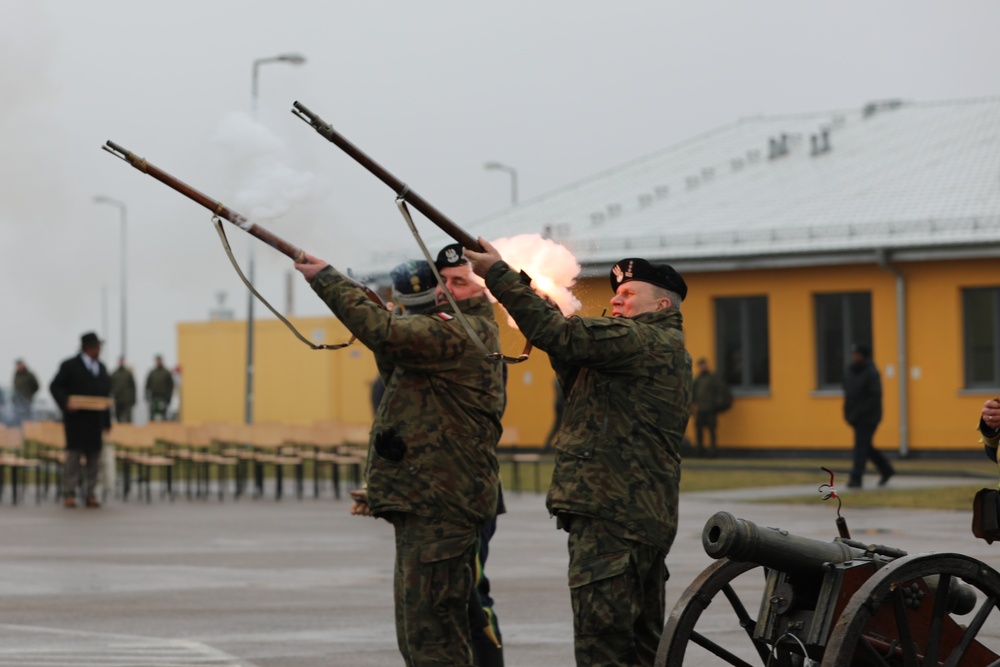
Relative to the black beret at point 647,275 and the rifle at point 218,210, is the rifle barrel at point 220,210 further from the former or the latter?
the black beret at point 647,275

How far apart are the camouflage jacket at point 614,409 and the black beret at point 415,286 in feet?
2.86

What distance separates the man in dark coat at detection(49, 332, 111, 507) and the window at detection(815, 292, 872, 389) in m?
16.0

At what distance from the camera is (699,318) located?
35.5m

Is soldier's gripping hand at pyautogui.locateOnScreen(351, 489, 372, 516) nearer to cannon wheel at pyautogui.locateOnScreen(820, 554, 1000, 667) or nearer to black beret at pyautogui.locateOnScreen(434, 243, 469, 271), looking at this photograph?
black beret at pyautogui.locateOnScreen(434, 243, 469, 271)

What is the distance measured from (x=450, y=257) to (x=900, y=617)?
7.83 feet

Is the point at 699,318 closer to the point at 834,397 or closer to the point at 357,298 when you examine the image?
the point at 834,397

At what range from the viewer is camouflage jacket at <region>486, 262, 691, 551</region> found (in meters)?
6.39

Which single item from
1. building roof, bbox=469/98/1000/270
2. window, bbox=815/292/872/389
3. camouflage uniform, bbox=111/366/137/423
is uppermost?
building roof, bbox=469/98/1000/270

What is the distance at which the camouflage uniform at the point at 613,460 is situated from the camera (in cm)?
641

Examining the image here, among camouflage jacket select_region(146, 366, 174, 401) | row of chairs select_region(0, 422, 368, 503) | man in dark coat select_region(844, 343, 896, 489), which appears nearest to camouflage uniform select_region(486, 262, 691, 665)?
man in dark coat select_region(844, 343, 896, 489)

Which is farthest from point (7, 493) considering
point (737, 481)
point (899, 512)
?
point (899, 512)

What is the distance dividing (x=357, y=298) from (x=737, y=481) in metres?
19.4

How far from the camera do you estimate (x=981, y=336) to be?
107 feet

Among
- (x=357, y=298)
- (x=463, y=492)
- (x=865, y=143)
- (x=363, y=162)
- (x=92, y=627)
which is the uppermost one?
(x=865, y=143)
